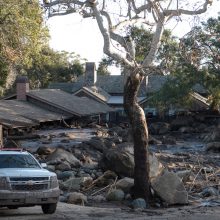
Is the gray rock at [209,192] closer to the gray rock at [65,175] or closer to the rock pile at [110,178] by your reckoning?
the rock pile at [110,178]

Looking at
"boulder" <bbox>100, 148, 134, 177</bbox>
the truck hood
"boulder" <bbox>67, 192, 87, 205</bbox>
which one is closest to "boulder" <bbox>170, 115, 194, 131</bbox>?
"boulder" <bbox>100, 148, 134, 177</bbox>

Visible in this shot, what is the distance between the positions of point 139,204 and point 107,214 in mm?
2273

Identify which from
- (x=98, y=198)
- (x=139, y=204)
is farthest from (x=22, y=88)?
(x=139, y=204)

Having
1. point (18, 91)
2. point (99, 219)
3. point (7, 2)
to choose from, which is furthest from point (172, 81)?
point (99, 219)

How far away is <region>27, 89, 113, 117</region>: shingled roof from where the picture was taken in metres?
62.2

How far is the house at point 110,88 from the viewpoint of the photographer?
7925 centimetres

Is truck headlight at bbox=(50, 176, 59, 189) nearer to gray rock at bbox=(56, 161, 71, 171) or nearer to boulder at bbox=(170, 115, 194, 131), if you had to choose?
gray rock at bbox=(56, 161, 71, 171)

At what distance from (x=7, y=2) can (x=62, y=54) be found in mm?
74185

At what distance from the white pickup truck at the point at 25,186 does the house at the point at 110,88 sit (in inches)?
2334

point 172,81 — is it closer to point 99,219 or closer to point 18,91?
point 18,91

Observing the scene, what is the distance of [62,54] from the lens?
3841 inches

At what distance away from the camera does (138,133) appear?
64.0ft

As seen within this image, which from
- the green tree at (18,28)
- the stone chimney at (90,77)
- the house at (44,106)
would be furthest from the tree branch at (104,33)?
the stone chimney at (90,77)

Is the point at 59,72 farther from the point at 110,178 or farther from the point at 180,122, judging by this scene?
the point at 110,178
